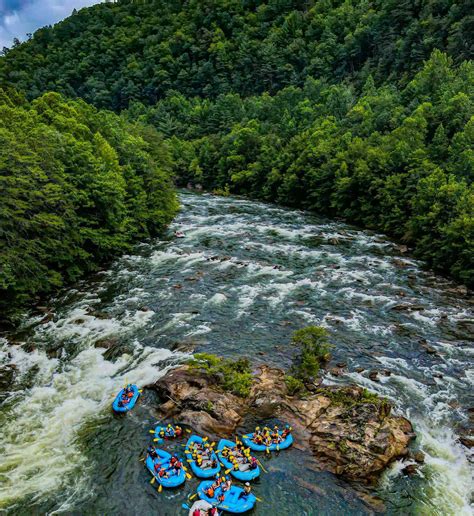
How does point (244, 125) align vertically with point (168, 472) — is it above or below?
above

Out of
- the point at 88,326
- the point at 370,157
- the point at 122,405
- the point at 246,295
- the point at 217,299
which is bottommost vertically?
the point at 246,295

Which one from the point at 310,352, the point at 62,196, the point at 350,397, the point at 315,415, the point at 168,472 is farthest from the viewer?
the point at 62,196

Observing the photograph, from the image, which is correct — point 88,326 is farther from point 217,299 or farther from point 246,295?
point 246,295

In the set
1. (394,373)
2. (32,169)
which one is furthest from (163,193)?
(394,373)

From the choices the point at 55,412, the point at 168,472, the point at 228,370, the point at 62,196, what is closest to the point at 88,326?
the point at 55,412

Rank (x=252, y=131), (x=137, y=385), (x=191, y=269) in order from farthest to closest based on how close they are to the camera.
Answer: (x=252, y=131), (x=191, y=269), (x=137, y=385)

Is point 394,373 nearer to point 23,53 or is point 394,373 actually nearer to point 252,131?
point 252,131

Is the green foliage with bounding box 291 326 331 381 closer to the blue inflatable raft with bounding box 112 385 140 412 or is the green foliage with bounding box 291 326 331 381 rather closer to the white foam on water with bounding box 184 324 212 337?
the white foam on water with bounding box 184 324 212 337
